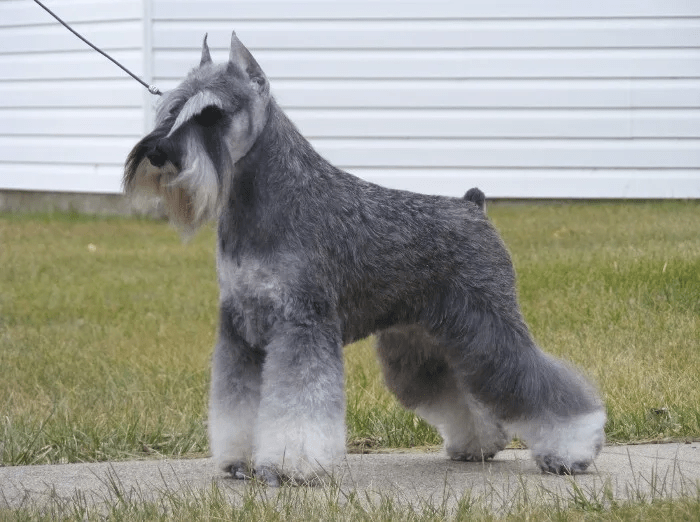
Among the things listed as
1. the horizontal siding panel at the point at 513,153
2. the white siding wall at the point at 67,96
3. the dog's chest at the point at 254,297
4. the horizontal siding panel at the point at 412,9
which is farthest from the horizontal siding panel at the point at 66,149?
the dog's chest at the point at 254,297

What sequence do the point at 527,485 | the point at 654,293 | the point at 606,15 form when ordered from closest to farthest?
1. the point at 527,485
2. the point at 654,293
3. the point at 606,15

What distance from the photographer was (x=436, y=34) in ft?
42.7

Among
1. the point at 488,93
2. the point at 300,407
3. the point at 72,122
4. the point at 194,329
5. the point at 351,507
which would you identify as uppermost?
the point at 488,93

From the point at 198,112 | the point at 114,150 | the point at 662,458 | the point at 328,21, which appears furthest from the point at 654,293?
the point at 114,150

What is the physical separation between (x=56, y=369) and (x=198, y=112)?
3550mm

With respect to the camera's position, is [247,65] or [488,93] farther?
[488,93]

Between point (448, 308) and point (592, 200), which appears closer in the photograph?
point (448, 308)

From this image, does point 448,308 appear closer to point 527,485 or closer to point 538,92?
point 527,485

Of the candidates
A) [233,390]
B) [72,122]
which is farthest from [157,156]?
[72,122]

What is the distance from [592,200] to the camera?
43.0ft

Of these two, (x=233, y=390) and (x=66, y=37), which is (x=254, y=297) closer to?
(x=233, y=390)

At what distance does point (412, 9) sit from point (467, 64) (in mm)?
792

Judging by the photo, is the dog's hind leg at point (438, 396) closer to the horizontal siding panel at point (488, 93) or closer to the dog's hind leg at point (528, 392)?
the dog's hind leg at point (528, 392)

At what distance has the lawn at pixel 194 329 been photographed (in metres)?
5.68
